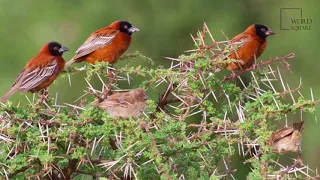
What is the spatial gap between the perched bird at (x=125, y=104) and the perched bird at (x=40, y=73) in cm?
156

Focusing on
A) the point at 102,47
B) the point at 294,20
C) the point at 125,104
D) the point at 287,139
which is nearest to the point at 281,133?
the point at 287,139

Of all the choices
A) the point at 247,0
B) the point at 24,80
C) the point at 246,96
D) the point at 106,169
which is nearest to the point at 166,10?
the point at 247,0

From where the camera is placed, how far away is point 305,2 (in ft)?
40.0

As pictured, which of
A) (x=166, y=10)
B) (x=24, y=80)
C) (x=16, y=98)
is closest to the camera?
(x=24, y=80)

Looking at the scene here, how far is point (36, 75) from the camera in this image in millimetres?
6094

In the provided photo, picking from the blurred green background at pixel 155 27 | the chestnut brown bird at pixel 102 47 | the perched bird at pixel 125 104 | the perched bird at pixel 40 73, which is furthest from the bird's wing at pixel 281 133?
the blurred green background at pixel 155 27

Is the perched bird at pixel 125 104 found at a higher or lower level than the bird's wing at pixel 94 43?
higher

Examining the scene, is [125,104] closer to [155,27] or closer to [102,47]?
[102,47]

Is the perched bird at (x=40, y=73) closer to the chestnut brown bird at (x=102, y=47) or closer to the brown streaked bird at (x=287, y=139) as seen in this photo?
the chestnut brown bird at (x=102, y=47)

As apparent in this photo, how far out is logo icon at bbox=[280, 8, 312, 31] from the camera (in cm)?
1183

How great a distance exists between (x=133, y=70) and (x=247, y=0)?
853 cm

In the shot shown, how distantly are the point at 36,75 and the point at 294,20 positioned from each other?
6411 mm

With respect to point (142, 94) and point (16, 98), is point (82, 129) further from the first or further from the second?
point (16, 98)

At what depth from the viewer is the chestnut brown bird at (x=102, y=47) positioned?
6.99 m
